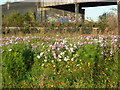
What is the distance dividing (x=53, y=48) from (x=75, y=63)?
0.71m

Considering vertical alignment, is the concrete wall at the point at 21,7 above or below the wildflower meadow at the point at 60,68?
above

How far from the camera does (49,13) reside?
25.4 meters

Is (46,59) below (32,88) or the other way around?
the other way around

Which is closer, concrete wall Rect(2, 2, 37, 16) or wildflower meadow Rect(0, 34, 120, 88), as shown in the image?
wildflower meadow Rect(0, 34, 120, 88)

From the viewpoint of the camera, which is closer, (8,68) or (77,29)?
(8,68)

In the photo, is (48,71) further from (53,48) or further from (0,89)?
(0,89)

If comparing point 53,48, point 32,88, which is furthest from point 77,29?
point 32,88

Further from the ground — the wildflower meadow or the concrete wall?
the concrete wall

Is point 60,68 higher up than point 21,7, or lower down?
lower down

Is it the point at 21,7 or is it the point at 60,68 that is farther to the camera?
the point at 21,7

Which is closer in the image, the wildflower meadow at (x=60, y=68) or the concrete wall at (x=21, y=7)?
the wildflower meadow at (x=60, y=68)

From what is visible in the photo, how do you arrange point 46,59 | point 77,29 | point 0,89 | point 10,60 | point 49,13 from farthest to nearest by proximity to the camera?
point 49,13, point 77,29, point 46,59, point 10,60, point 0,89

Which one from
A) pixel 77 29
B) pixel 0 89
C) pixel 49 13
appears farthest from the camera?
pixel 49 13

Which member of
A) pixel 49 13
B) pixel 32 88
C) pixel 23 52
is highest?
pixel 49 13
